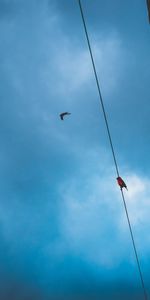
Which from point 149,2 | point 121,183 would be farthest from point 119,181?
point 149,2

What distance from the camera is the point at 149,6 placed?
2198cm

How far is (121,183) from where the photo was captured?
53.1ft

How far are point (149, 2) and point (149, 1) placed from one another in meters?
0.06

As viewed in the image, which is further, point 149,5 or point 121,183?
point 149,5

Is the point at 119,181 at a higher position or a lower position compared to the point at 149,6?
lower

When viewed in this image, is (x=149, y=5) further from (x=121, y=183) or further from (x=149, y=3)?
(x=121, y=183)

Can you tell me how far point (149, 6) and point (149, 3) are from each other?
245mm

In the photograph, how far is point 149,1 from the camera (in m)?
21.6

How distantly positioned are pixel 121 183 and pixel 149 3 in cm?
1261

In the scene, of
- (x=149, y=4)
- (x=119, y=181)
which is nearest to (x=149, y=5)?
(x=149, y=4)

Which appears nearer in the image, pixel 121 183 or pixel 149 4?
pixel 121 183

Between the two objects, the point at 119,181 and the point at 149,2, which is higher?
the point at 149,2

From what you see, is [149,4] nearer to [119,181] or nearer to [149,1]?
[149,1]

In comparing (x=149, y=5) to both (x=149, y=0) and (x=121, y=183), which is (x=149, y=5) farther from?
(x=121, y=183)
